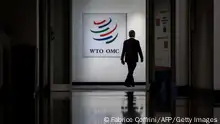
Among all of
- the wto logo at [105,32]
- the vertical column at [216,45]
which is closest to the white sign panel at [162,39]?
the vertical column at [216,45]

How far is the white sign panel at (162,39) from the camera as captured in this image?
10000 millimetres

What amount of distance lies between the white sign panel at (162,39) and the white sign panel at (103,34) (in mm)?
5327

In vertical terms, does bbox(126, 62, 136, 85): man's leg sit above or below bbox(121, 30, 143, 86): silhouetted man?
below

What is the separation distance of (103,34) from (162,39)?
20.9 ft

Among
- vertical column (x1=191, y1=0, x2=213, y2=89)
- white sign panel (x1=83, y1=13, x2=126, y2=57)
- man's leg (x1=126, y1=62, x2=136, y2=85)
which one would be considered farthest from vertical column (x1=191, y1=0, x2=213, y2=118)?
white sign panel (x1=83, y1=13, x2=126, y2=57)

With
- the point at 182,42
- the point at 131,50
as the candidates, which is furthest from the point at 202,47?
the point at 131,50

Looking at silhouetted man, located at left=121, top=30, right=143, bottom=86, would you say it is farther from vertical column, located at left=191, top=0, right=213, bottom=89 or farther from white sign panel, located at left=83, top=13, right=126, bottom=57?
vertical column, located at left=191, top=0, right=213, bottom=89

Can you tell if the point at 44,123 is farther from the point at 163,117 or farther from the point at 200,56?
the point at 200,56

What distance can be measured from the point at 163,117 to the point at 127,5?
11.2 metres

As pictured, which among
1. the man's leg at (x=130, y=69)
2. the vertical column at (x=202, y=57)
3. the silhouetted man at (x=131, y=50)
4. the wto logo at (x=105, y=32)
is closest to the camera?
the vertical column at (x=202, y=57)

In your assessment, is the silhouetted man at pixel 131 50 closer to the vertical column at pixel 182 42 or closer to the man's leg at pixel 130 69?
the man's leg at pixel 130 69

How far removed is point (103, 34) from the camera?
16.6 m

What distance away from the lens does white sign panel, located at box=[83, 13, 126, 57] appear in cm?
1622

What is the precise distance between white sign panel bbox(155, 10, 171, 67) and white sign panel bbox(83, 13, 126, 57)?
5327 millimetres
